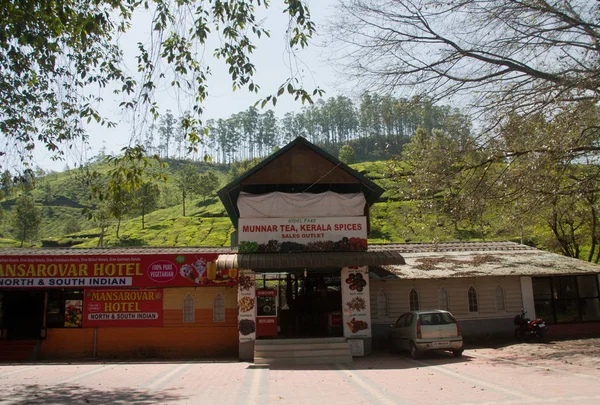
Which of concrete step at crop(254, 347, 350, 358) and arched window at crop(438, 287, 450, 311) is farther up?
arched window at crop(438, 287, 450, 311)

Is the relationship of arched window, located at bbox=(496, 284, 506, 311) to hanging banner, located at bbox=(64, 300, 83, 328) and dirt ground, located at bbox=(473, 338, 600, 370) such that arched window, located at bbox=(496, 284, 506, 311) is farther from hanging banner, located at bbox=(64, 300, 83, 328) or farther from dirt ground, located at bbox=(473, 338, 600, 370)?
hanging banner, located at bbox=(64, 300, 83, 328)

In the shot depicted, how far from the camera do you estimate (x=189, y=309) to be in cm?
1905

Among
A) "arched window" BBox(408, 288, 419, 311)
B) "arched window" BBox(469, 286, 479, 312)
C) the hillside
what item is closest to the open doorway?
"arched window" BBox(408, 288, 419, 311)

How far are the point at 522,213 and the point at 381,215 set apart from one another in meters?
45.2

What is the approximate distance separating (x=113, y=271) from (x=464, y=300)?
48.6ft

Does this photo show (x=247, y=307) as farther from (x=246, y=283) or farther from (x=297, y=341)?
(x=297, y=341)

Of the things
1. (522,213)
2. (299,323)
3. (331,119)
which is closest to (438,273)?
(522,213)

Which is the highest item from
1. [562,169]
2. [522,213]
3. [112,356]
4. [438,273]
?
[562,169]

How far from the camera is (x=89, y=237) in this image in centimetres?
6494

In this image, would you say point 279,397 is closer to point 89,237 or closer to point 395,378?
point 395,378

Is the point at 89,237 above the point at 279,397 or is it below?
above

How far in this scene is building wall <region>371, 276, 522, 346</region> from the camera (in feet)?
65.5

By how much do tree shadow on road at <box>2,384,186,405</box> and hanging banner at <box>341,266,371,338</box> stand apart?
7973 millimetres

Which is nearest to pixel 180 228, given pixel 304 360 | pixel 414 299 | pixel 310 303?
pixel 310 303
